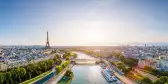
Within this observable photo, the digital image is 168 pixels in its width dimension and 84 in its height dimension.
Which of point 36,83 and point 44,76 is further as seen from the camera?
point 44,76

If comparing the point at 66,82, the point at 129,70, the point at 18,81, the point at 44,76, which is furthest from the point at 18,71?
the point at 129,70

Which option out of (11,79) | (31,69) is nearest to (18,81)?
(11,79)

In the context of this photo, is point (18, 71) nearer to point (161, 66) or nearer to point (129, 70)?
point (129, 70)

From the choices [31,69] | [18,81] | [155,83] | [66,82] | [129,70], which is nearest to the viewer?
[155,83]

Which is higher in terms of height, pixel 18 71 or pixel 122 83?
pixel 18 71

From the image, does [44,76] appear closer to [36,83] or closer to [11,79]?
[36,83]

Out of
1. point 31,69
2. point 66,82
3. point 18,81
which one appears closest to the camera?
point 18,81

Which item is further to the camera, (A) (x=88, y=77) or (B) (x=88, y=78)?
(A) (x=88, y=77)

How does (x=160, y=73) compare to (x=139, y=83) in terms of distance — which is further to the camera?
(x=160, y=73)

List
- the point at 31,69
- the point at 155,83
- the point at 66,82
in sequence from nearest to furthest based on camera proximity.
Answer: the point at 155,83 < the point at 66,82 < the point at 31,69
